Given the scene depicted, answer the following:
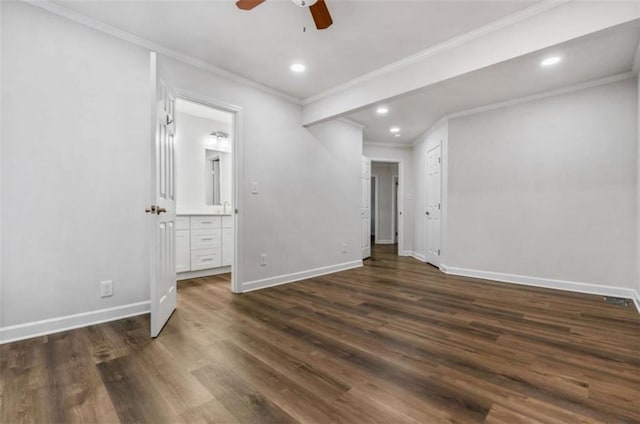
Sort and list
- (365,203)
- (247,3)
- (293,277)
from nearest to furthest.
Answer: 1. (247,3)
2. (293,277)
3. (365,203)

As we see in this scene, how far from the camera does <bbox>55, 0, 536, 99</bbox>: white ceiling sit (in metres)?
2.19

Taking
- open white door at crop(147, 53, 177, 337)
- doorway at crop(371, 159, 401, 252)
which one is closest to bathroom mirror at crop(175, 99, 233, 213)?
open white door at crop(147, 53, 177, 337)

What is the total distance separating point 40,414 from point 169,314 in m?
1.25

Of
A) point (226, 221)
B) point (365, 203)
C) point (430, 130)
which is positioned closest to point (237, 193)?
point (226, 221)

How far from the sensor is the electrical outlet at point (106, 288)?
7.99ft

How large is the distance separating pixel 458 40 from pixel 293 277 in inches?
125

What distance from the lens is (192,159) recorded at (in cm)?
463

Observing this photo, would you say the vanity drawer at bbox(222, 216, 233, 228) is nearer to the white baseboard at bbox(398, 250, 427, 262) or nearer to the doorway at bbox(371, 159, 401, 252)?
the white baseboard at bbox(398, 250, 427, 262)

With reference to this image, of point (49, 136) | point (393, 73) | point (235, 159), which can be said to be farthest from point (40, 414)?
point (393, 73)

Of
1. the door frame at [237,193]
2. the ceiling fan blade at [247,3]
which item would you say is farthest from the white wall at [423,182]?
the ceiling fan blade at [247,3]

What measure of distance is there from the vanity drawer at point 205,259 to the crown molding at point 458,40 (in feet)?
9.23

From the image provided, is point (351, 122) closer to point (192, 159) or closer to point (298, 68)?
point (298, 68)

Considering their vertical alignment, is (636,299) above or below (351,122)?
below

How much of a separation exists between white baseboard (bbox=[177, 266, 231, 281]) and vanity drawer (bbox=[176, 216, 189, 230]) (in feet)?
2.09
